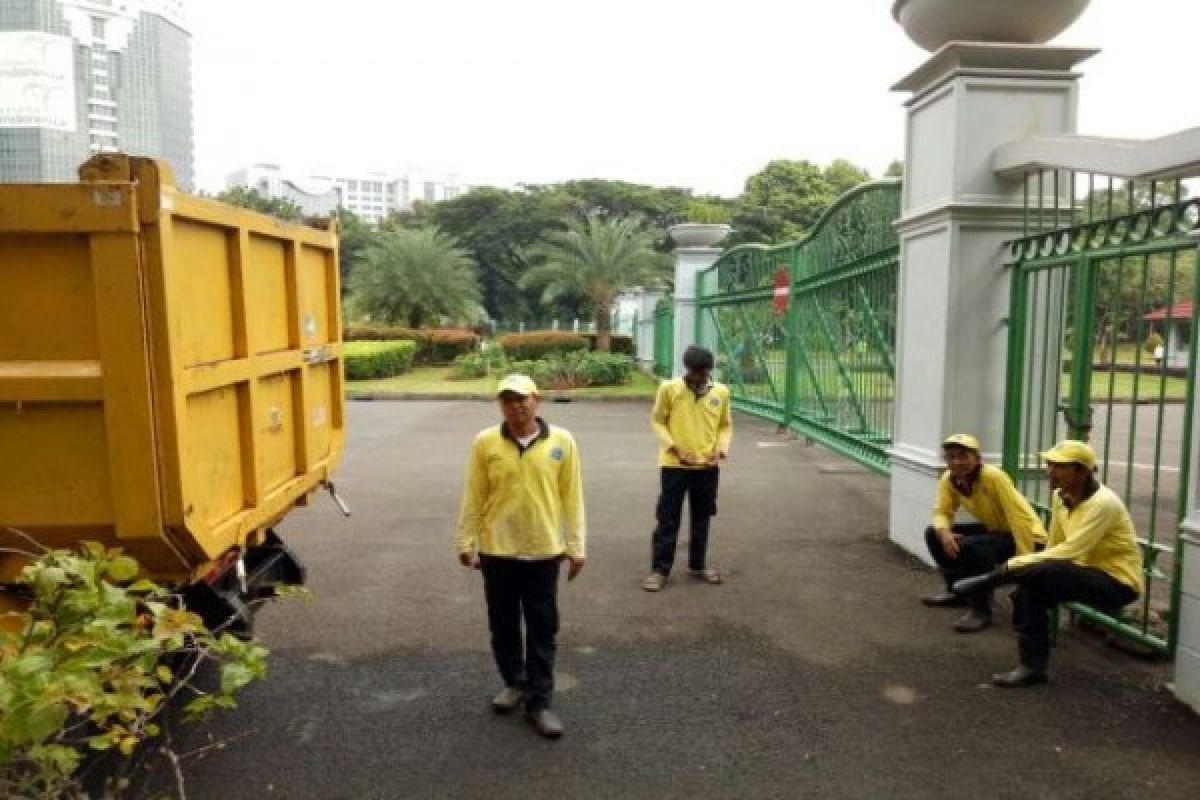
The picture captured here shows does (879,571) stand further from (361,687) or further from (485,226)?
(485,226)

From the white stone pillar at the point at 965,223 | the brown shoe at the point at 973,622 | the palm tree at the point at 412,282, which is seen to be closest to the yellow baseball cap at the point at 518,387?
the brown shoe at the point at 973,622

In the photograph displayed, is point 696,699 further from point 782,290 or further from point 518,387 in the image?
point 782,290

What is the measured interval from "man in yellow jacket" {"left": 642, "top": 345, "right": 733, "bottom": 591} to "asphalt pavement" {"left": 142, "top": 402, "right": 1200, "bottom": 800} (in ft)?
1.05

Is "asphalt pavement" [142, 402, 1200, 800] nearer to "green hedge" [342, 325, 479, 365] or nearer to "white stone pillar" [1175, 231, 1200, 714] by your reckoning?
"white stone pillar" [1175, 231, 1200, 714]

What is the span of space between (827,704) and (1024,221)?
10.5 ft

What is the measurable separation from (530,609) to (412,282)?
26790 millimetres

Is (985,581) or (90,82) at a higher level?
(90,82)

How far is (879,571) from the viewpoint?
6078 millimetres

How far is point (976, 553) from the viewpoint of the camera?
4816mm

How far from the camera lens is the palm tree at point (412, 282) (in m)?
29.5

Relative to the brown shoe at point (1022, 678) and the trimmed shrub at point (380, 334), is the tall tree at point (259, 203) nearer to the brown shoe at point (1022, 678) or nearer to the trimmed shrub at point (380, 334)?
the trimmed shrub at point (380, 334)

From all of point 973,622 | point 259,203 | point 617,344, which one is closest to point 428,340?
point 617,344

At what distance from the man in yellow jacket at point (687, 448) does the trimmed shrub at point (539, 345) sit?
61.9 feet

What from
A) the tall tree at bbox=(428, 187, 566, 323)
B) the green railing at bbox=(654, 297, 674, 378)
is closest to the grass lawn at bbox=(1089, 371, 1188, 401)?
the green railing at bbox=(654, 297, 674, 378)
